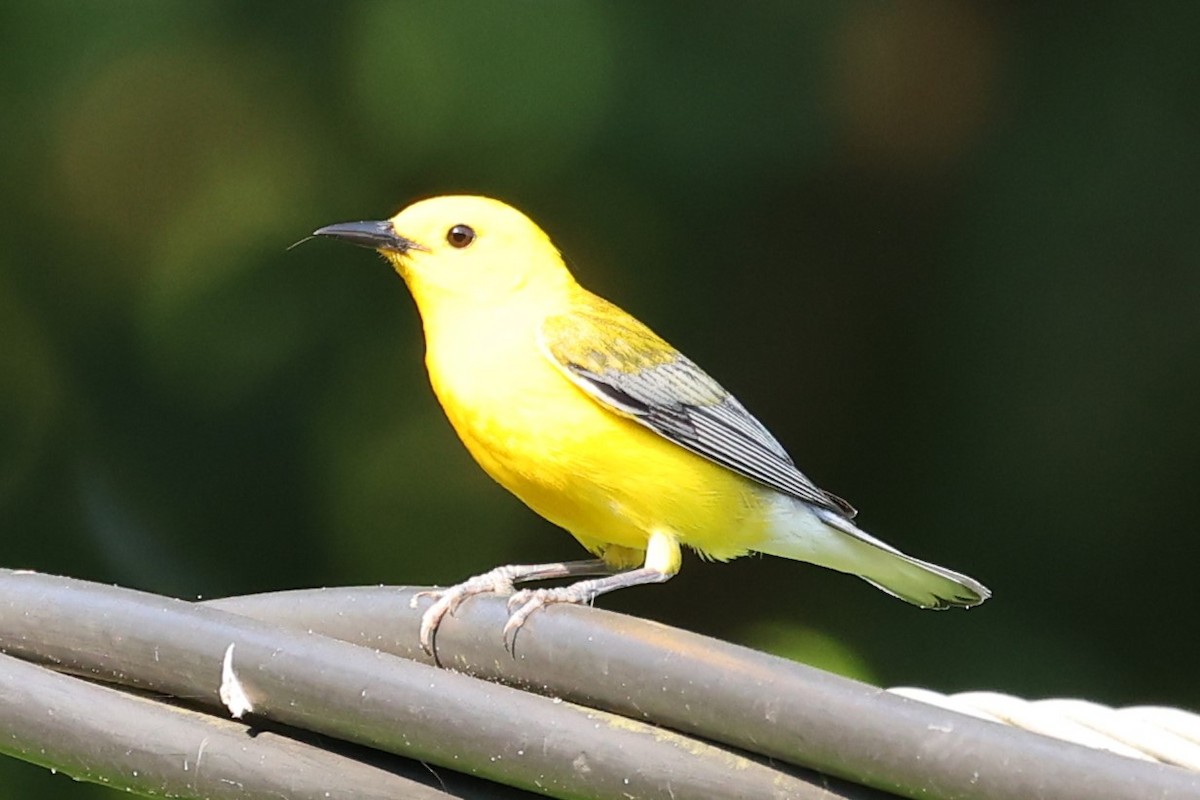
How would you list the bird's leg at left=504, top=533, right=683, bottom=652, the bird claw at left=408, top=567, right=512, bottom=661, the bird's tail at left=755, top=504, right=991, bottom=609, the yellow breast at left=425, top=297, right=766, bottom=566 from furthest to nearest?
the bird's tail at left=755, top=504, right=991, bottom=609 → the yellow breast at left=425, top=297, right=766, bottom=566 → the bird's leg at left=504, top=533, right=683, bottom=652 → the bird claw at left=408, top=567, right=512, bottom=661

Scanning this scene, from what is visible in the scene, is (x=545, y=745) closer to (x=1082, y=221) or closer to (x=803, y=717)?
(x=803, y=717)

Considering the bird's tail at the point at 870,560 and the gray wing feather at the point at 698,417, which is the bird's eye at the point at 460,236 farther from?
the bird's tail at the point at 870,560

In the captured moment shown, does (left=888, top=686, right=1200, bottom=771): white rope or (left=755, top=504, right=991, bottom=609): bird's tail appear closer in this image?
(left=888, top=686, right=1200, bottom=771): white rope

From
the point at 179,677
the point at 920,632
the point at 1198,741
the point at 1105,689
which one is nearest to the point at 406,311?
the point at 920,632

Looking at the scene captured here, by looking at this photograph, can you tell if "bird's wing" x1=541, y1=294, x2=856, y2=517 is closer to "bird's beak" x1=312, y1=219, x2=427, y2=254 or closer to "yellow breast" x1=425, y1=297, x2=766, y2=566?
"yellow breast" x1=425, y1=297, x2=766, y2=566

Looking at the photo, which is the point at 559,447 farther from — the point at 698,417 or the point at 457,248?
the point at 457,248

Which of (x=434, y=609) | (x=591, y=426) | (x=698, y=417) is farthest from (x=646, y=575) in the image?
(x=434, y=609)

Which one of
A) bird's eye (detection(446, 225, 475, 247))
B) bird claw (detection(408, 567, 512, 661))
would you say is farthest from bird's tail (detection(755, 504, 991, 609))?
bird claw (detection(408, 567, 512, 661))

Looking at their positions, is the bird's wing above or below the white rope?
above
